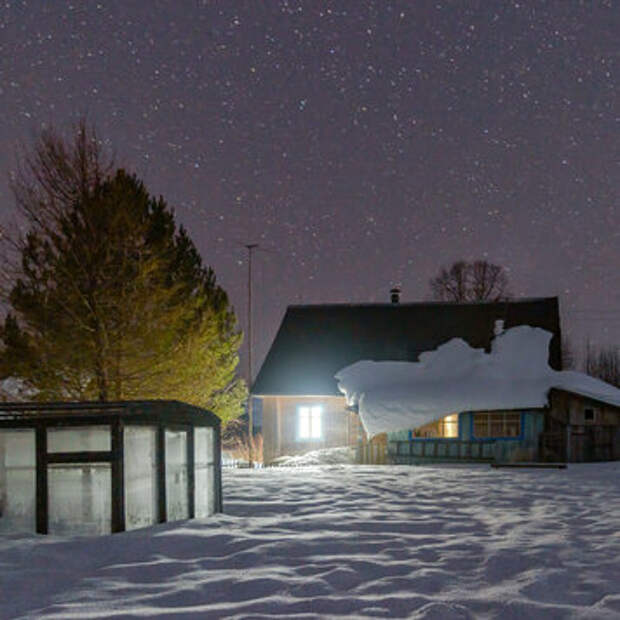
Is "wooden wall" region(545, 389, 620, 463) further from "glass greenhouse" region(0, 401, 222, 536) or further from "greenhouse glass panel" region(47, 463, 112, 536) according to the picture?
"greenhouse glass panel" region(47, 463, 112, 536)

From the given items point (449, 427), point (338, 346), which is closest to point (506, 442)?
point (449, 427)

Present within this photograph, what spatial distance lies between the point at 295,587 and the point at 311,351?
21.1 m

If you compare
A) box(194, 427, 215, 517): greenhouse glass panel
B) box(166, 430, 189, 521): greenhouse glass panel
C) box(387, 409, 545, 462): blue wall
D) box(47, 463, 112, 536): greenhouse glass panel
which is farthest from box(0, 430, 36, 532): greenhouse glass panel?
box(387, 409, 545, 462): blue wall

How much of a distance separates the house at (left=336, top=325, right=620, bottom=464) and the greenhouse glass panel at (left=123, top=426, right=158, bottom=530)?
12.7m

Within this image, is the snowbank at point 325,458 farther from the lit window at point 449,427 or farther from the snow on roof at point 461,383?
the lit window at point 449,427

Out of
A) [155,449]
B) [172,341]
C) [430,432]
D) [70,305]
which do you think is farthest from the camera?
[430,432]

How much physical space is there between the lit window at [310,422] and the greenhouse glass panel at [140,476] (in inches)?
637

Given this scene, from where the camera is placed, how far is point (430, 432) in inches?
929

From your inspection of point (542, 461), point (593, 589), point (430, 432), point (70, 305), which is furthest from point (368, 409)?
point (593, 589)

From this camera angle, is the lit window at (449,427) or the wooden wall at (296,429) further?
the wooden wall at (296,429)

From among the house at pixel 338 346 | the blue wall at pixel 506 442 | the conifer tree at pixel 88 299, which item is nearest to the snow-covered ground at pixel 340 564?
the conifer tree at pixel 88 299

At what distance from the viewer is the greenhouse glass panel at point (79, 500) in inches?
345

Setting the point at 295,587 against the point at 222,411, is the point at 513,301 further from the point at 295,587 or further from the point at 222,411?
the point at 295,587

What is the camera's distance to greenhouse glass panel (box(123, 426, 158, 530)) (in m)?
9.00
